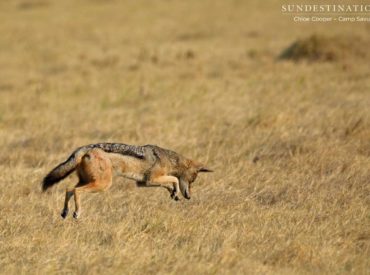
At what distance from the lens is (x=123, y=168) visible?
7.80 metres

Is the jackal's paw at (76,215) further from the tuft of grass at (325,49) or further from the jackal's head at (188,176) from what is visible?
the tuft of grass at (325,49)

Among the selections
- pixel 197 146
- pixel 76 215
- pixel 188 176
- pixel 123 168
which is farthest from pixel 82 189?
pixel 197 146

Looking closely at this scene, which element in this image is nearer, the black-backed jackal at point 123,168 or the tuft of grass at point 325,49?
the black-backed jackal at point 123,168

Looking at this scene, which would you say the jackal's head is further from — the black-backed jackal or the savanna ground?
the savanna ground

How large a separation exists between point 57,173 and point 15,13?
23974 mm

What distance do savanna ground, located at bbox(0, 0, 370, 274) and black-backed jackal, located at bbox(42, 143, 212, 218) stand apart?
26 cm

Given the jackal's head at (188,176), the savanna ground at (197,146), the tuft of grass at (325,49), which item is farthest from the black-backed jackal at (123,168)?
the tuft of grass at (325,49)

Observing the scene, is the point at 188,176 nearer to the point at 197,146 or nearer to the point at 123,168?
the point at 123,168

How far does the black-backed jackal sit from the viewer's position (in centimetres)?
752

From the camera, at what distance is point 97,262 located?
625 centimetres

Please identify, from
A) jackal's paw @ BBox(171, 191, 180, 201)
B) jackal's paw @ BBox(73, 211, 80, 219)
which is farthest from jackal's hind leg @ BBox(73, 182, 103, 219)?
jackal's paw @ BBox(171, 191, 180, 201)

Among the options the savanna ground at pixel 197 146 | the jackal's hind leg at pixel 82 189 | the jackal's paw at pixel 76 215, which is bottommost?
the savanna ground at pixel 197 146

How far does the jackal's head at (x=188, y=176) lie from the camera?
8547mm

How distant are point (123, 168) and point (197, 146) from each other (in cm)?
323
